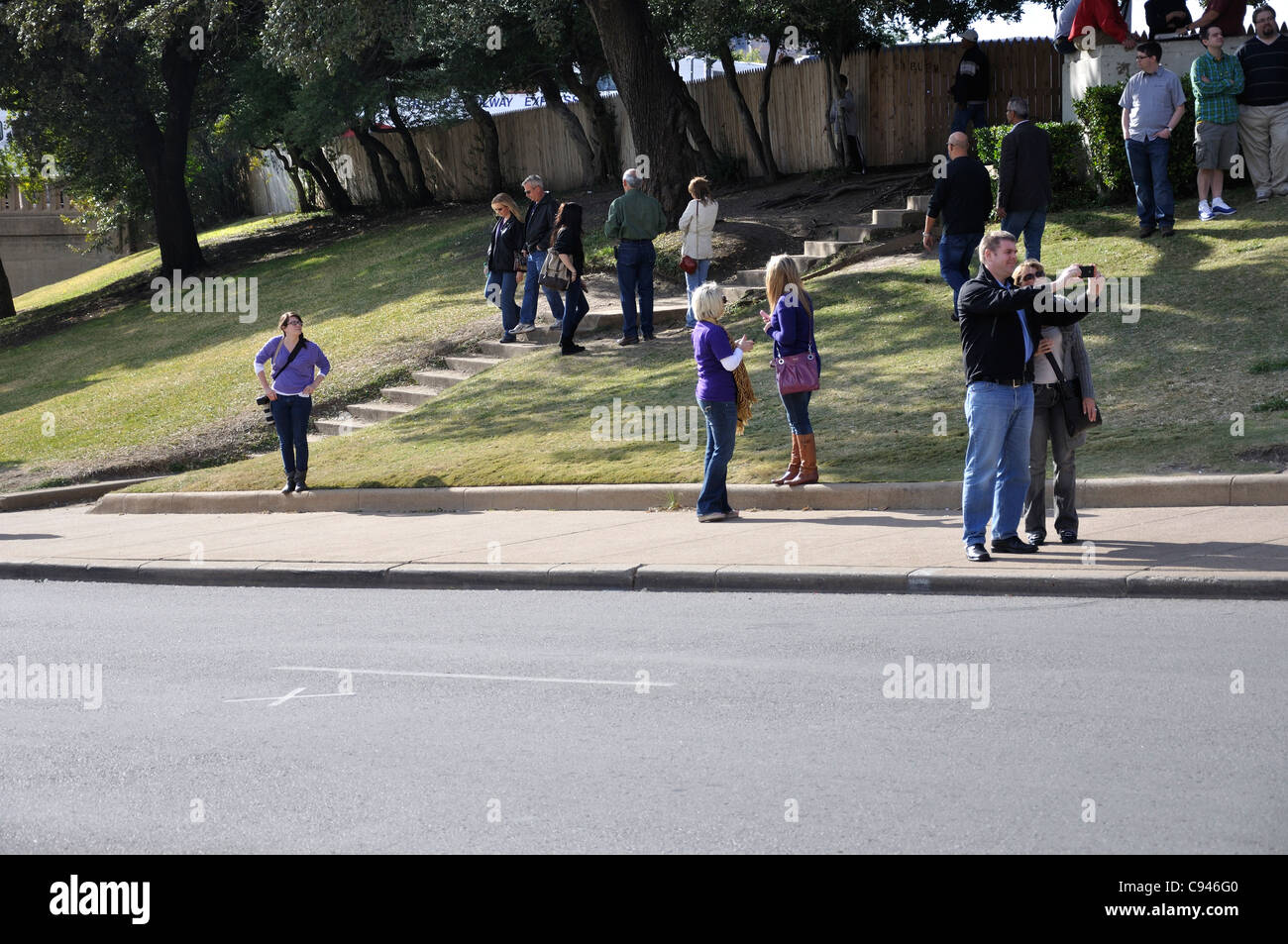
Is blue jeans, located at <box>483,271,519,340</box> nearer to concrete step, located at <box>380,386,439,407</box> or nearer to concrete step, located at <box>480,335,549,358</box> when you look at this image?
concrete step, located at <box>480,335,549,358</box>

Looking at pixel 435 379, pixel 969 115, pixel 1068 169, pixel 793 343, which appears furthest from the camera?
pixel 969 115

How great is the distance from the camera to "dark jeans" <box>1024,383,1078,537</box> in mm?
9617

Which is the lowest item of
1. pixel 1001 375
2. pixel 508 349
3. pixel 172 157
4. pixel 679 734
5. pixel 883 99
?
pixel 679 734

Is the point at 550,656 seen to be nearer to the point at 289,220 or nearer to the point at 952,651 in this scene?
the point at 952,651

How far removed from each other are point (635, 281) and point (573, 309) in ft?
3.03


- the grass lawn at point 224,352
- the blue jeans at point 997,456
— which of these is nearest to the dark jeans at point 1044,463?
the blue jeans at point 997,456

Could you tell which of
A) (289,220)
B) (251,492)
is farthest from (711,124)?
(251,492)

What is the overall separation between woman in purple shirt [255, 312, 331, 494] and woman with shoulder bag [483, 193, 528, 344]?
473 cm

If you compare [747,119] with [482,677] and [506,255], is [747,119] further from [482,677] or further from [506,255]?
[482,677]

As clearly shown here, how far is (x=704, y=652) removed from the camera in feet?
26.2

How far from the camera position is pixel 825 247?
21297mm

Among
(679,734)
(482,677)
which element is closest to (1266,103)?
(482,677)

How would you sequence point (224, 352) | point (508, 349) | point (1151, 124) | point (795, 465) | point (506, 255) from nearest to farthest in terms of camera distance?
point (795, 465)
point (1151, 124)
point (506, 255)
point (508, 349)
point (224, 352)

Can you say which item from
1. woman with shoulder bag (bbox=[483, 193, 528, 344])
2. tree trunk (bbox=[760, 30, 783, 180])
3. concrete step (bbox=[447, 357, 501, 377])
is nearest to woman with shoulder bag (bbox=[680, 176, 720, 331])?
woman with shoulder bag (bbox=[483, 193, 528, 344])
